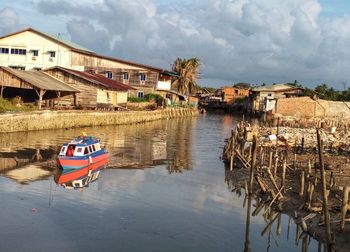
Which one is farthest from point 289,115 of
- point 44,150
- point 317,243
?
point 317,243

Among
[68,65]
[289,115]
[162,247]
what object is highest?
[68,65]

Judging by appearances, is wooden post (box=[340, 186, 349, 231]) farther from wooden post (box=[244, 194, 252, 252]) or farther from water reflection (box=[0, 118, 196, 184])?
water reflection (box=[0, 118, 196, 184])

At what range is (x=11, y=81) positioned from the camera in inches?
1775

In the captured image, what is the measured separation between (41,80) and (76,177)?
25987mm

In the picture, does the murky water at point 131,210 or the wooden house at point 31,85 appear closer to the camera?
the murky water at point 131,210

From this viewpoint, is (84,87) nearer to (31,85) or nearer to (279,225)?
(31,85)

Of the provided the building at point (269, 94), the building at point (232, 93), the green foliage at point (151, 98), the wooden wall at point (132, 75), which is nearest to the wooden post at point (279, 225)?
the green foliage at point (151, 98)

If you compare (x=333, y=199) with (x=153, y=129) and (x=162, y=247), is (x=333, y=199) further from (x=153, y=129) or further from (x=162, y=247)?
(x=153, y=129)

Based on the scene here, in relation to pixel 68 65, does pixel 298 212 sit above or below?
below

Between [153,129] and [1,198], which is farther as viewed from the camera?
[153,129]

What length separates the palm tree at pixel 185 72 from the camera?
319 feet

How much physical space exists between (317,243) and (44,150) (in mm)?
21693

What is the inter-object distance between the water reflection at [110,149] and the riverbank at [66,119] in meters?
0.73

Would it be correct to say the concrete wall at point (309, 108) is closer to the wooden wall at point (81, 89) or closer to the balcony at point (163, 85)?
the balcony at point (163, 85)
